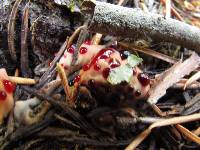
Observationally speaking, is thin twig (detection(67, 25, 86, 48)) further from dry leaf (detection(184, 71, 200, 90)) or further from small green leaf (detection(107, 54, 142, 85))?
dry leaf (detection(184, 71, 200, 90))

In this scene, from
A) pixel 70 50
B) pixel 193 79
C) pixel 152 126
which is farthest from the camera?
pixel 193 79

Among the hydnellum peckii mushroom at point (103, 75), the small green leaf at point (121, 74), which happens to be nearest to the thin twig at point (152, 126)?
the hydnellum peckii mushroom at point (103, 75)

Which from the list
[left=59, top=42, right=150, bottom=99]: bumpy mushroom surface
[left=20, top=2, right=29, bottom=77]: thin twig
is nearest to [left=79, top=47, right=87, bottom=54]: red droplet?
[left=59, top=42, right=150, bottom=99]: bumpy mushroom surface

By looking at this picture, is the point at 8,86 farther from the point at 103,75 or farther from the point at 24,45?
the point at 103,75

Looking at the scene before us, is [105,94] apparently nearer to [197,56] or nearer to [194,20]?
[197,56]

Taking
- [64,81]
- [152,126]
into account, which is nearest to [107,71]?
[64,81]
